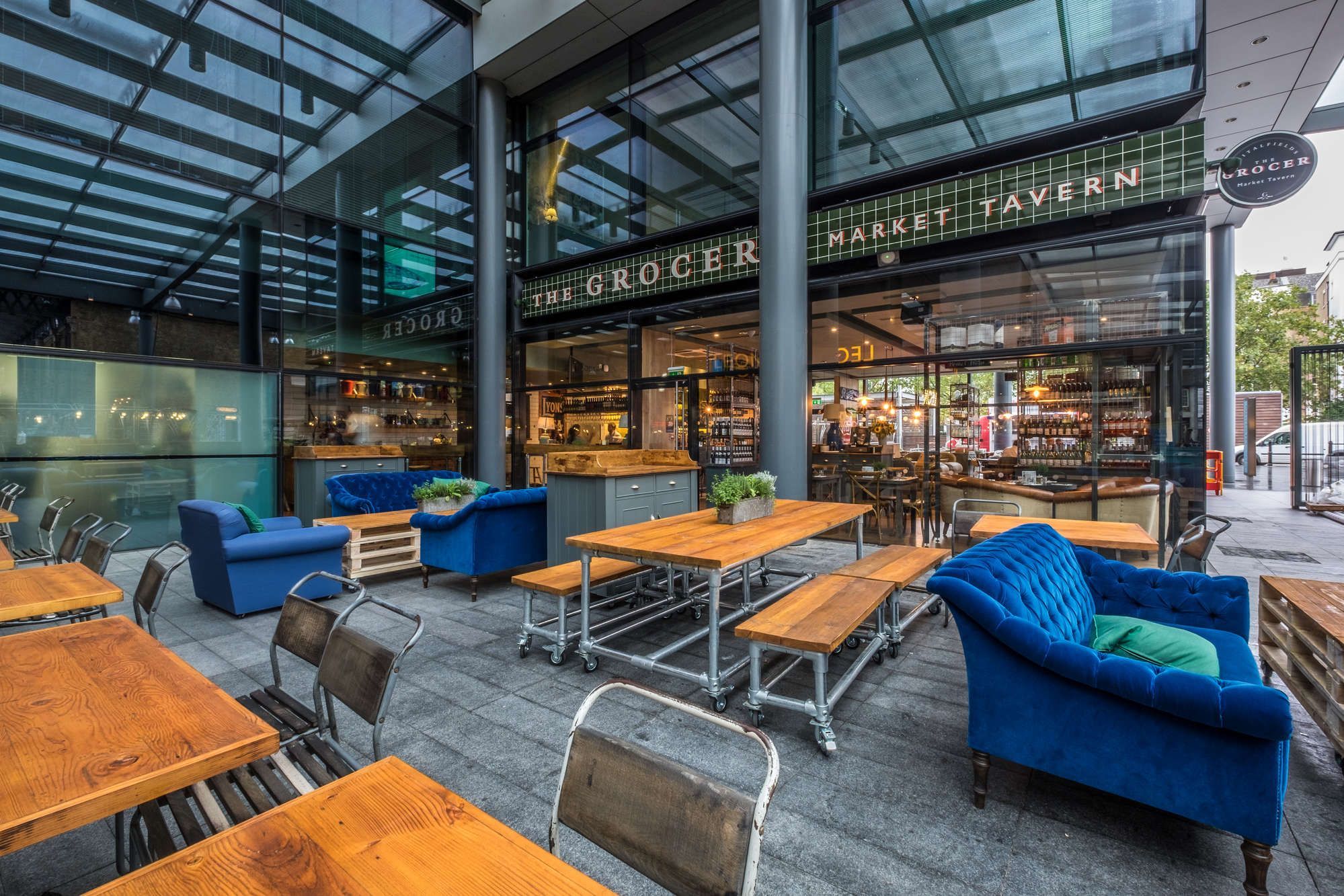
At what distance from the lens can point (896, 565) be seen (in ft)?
12.8

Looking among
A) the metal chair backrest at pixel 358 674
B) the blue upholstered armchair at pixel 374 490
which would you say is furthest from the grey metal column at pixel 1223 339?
the metal chair backrest at pixel 358 674

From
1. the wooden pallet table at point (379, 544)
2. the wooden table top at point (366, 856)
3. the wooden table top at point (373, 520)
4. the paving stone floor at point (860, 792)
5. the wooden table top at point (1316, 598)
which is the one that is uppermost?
the wooden table top at point (366, 856)

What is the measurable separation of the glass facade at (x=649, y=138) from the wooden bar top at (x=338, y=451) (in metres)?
4.29

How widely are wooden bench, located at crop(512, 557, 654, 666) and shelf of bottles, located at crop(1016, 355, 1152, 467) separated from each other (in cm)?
501

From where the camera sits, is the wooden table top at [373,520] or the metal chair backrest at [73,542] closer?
the metal chair backrest at [73,542]

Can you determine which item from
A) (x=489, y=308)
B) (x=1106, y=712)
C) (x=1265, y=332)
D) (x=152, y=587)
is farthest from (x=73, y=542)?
(x=1265, y=332)

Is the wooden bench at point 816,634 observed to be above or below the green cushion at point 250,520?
below

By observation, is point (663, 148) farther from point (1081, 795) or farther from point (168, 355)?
point (1081, 795)

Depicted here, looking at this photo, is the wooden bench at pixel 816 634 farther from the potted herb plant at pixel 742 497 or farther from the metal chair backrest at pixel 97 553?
the metal chair backrest at pixel 97 553

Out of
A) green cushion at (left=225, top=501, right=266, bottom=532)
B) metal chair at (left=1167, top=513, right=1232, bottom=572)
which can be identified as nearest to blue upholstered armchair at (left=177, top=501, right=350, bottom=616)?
green cushion at (left=225, top=501, right=266, bottom=532)

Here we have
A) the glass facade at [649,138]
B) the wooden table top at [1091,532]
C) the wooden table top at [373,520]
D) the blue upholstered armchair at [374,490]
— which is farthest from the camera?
the glass facade at [649,138]

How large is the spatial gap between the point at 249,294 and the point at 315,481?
2636 mm

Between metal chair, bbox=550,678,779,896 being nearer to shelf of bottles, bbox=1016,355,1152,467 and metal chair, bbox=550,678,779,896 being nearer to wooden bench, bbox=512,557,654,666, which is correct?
wooden bench, bbox=512,557,654,666

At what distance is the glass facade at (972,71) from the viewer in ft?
19.7
